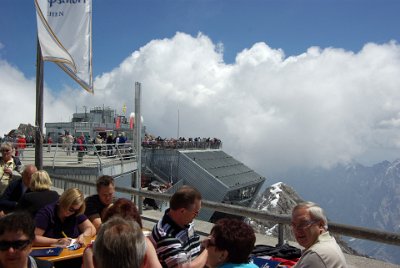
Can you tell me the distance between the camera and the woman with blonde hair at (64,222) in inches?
185

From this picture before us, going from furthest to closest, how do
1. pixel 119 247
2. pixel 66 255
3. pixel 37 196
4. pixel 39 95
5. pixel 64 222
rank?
1. pixel 39 95
2. pixel 37 196
3. pixel 64 222
4. pixel 66 255
5. pixel 119 247

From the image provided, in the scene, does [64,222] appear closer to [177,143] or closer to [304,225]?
[304,225]

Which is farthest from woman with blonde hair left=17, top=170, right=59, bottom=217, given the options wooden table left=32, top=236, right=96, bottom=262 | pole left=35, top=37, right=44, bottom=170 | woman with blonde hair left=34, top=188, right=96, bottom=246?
pole left=35, top=37, right=44, bottom=170

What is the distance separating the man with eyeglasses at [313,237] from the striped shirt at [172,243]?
1.02 meters

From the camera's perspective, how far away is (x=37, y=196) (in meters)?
5.32

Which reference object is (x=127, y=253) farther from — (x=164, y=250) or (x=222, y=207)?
(x=222, y=207)

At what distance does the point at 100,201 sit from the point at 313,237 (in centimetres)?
344

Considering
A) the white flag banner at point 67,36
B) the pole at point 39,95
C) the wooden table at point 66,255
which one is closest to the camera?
the wooden table at point 66,255

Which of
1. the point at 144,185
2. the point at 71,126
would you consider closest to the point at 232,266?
the point at 144,185

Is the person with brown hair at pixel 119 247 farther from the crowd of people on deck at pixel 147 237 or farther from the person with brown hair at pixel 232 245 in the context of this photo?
the person with brown hair at pixel 232 245

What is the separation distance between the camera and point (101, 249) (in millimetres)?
2311

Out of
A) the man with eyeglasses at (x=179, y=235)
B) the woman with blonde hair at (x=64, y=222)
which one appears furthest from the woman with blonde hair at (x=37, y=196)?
the man with eyeglasses at (x=179, y=235)

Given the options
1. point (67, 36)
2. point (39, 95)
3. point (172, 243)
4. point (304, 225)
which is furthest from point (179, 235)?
point (39, 95)

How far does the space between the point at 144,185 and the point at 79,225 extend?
38.0 meters
